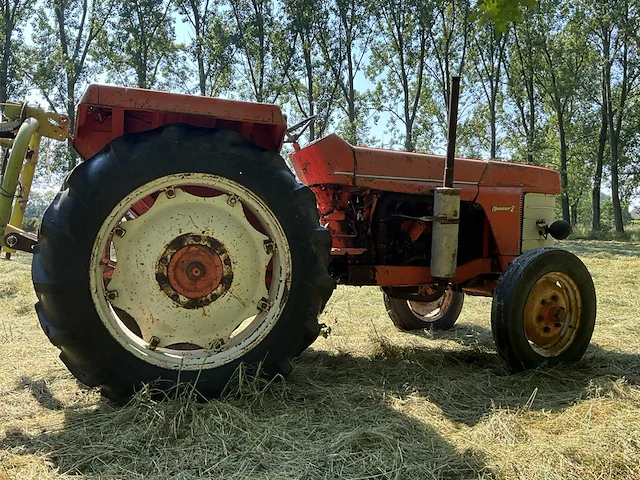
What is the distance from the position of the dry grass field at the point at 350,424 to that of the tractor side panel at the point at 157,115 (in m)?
1.20

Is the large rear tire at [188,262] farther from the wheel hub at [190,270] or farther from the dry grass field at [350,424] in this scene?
the dry grass field at [350,424]

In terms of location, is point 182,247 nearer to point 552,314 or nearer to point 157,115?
point 157,115

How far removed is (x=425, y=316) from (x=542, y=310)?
61.2 inches

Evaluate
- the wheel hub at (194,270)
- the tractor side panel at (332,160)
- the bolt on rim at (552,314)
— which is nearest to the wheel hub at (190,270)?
the wheel hub at (194,270)

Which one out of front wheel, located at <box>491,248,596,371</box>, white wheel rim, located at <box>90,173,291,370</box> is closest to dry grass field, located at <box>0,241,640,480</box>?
front wheel, located at <box>491,248,596,371</box>

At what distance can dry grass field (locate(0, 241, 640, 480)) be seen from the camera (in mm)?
1855

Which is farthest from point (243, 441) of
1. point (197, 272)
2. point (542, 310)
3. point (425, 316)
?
point (425, 316)

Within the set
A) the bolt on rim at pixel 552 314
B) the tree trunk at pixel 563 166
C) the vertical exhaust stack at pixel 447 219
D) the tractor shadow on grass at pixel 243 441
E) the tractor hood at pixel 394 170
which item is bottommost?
the tractor shadow on grass at pixel 243 441

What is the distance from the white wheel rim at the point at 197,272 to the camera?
242cm

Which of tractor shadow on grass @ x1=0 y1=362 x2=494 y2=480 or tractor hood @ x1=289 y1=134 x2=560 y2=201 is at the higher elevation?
tractor hood @ x1=289 y1=134 x2=560 y2=201

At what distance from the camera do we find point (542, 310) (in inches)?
131

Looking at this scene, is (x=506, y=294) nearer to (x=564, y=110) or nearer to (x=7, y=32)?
(x=7, y=32)

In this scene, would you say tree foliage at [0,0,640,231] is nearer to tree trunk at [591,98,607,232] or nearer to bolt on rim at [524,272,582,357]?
tree trunk at [591,98,607,232]

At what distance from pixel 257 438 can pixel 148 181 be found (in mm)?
1151
